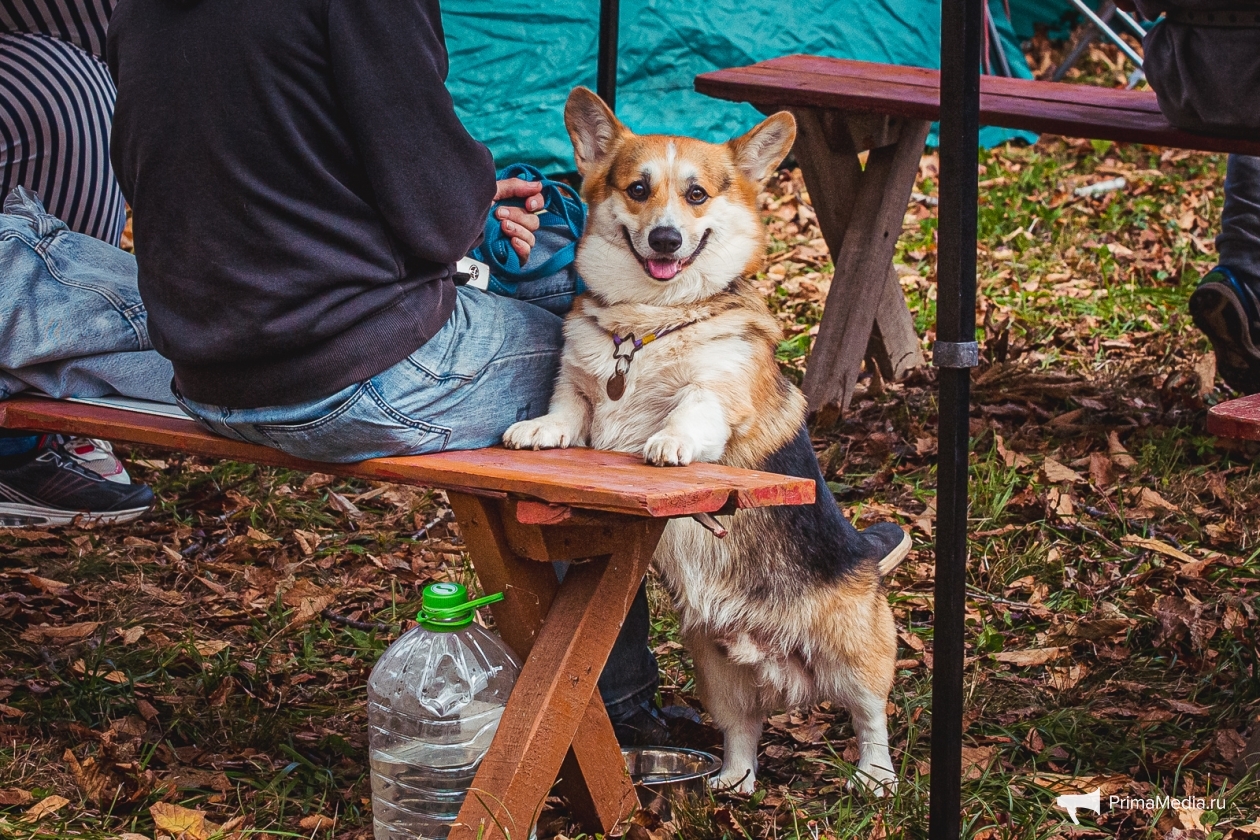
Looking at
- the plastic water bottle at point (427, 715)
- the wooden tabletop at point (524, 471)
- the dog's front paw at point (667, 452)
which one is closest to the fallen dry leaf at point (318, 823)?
the plastic water bottle at point (427, 715)

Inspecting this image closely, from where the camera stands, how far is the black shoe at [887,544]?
2773 mm

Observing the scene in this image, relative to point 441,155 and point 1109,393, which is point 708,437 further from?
point 1109,393

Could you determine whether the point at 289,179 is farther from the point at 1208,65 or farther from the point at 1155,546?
the point at 1155,546

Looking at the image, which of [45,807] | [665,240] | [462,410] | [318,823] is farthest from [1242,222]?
[45,807]

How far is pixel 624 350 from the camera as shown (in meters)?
2.50

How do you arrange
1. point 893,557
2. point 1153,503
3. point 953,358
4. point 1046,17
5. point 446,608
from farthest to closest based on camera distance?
point 1046,17, point 1153,503, point 893,557, point 446,608, point 953,358

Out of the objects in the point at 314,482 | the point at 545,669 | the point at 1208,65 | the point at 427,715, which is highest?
the point at 1208,65

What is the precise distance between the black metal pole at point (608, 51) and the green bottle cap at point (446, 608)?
4.79 feet

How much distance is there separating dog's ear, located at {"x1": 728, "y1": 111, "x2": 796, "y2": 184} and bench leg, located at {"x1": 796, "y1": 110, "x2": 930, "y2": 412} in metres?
1.44

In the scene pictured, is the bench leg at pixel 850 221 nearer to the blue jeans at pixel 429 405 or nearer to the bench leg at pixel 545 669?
the blue jeans at pixel 429 405

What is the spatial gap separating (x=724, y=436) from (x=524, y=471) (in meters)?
0.48

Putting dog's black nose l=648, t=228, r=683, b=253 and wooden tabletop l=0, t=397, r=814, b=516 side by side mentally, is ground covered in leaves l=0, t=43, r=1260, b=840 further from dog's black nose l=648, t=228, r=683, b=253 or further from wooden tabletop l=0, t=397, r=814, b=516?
dog's black nose l=648, t=228, r=683, b=253

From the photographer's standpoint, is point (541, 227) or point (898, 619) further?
point (898, 619)

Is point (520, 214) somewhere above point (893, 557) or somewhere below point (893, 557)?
above
